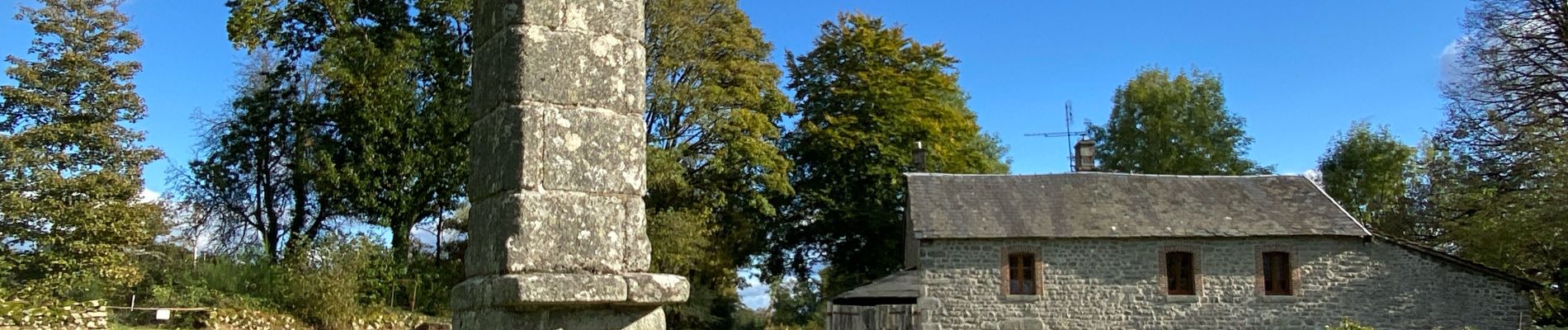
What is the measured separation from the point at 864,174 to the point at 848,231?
1.62 meters

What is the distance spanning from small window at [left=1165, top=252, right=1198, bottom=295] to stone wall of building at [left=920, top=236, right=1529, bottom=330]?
0.19 meters

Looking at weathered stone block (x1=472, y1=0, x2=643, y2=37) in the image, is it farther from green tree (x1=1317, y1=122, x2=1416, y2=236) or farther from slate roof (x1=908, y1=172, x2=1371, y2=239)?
green tree (x1=1317, y1=122, x2=1416, y2=236)

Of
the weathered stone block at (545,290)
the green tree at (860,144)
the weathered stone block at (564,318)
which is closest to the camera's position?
the weathered stone block at (545,290)

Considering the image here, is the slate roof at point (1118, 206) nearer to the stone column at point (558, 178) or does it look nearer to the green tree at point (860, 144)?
the green tree at point (860, 144)

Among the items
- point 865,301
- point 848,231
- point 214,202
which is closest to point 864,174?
point 848,231

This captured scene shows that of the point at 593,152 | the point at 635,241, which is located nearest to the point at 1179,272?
the point at 635,241

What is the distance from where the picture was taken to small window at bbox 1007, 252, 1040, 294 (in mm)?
21125

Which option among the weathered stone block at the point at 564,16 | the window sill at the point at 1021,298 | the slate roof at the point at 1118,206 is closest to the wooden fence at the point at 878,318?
the slate roof at the point at 1118,206

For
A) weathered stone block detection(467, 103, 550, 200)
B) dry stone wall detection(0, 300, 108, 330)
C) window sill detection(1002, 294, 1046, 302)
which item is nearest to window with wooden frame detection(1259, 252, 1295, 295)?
window sill detection(1002, 294, 1046, 302)

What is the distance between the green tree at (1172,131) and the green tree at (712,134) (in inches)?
570

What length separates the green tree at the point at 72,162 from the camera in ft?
54.0

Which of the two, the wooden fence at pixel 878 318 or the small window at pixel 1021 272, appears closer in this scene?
the wooden fence at pixel 878 318

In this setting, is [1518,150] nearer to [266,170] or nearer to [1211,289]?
[1211,289]

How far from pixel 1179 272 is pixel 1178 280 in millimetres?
143
